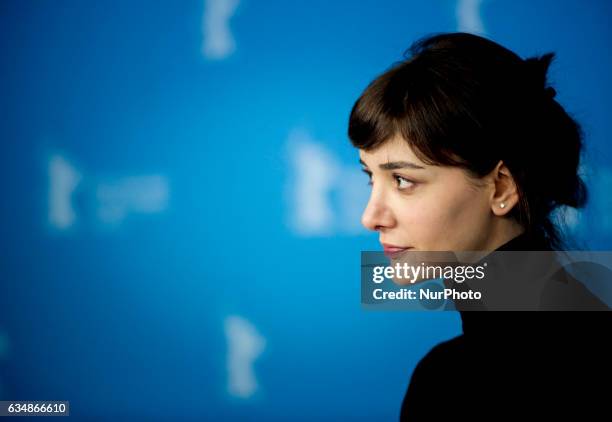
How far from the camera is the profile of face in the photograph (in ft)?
3.46

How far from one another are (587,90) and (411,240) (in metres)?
1.45

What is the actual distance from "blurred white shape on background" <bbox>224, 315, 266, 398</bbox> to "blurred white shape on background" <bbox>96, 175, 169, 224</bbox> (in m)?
0.57

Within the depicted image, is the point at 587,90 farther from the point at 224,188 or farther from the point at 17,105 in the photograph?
the point at 17,105

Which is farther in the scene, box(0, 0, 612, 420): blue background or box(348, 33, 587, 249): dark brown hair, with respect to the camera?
box(0, 0, 612, 420): blue background

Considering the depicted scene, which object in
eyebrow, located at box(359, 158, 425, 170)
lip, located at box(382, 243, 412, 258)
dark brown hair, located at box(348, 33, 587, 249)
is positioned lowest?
lip, located at box(382, 243, 412, 258)

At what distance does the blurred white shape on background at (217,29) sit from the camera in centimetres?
235

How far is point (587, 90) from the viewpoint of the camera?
217 cm

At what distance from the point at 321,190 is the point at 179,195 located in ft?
1.94

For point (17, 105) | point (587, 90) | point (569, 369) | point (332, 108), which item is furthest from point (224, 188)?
point (569, 369)

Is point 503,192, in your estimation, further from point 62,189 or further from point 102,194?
point 62,189

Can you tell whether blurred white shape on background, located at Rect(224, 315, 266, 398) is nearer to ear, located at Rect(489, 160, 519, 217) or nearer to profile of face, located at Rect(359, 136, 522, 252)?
profile of face, located at Rect(359, 136, 522, 252)

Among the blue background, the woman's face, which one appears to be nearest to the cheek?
the woman's face

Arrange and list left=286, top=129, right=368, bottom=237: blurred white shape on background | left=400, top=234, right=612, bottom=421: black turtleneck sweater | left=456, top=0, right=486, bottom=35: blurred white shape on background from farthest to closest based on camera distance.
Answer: left=286, top=129, right=368, bottom=237: blurred white shape on background, left=456, top=0, right=486, bottom=35: blurred white shape on background, left=400, top=234, right=612, bottom=421: black turtleneck sweater

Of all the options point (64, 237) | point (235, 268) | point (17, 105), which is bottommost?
point (235, 268)
